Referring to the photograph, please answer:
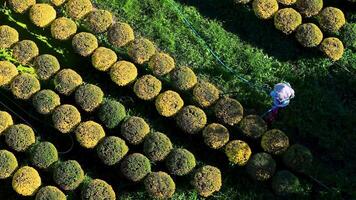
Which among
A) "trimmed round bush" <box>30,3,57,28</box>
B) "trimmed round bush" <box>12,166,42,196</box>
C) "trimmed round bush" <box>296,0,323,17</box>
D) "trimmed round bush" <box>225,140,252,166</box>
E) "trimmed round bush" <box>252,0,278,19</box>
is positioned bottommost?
"trimmed round bush" <box>12,166,42,196</box>

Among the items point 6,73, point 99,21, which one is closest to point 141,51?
point 99,21

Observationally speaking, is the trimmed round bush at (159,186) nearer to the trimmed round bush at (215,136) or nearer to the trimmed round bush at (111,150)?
the trimmed round bush at (111,150)

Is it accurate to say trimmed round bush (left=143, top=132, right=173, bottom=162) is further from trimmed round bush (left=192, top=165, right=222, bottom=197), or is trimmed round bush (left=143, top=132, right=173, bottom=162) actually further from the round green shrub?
trimmed round bush (left=192, top=165, right=222, bottom=197)

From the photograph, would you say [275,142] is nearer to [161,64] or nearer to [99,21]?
[161,64]

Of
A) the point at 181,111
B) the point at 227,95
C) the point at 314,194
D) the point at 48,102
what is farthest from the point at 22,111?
the point at 314,194

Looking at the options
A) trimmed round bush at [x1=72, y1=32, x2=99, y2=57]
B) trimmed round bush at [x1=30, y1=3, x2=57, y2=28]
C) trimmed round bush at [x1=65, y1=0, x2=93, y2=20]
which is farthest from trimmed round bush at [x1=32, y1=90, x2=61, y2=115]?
trimmed round bush at [x1=65, y1=0, x2=93, y2=20]
